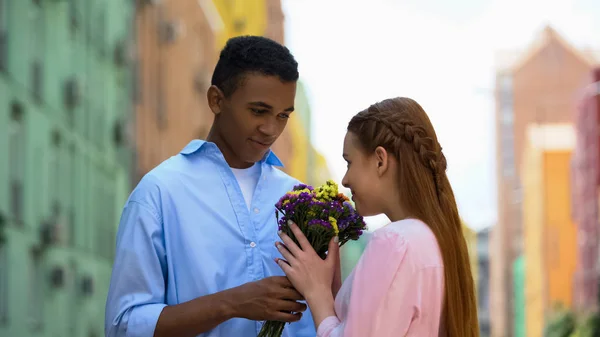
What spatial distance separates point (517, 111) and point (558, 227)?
3169 centimetres

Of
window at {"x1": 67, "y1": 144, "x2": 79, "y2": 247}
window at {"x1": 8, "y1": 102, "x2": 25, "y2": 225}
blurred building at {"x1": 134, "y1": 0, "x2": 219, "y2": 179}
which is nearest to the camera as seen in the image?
window at {"x1": 8, "y1": 102, "x2": 25, "y2": 225}

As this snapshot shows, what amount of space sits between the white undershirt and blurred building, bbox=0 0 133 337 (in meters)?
12.9

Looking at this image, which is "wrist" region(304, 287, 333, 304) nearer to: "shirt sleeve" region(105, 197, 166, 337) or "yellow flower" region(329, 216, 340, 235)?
"yellow flower" region(329, 216, 340, 235)

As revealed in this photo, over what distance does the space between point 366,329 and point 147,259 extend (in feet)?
2.92

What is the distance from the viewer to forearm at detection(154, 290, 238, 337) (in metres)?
3.80

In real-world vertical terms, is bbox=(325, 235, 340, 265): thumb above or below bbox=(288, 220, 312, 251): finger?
below

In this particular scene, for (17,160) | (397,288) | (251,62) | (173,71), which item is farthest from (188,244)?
(173,71)

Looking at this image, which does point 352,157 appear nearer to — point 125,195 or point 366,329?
point 366,329

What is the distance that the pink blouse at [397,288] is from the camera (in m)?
3.57

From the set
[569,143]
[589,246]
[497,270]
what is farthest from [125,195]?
[497,270]

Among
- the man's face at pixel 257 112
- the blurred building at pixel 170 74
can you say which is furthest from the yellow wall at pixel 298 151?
the man's face at pixel 257 112

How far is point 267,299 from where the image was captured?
3.76 meters

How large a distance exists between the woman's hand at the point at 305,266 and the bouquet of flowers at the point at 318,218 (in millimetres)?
40

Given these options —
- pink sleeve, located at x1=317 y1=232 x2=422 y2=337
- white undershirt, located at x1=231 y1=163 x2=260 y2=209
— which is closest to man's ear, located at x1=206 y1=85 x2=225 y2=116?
white undershirt, located at x1=231 y1=163 x2=260 y2=209
